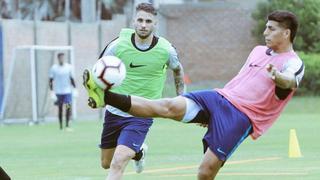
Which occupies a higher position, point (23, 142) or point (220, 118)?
point (220, 118)

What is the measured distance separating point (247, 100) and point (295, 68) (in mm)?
563

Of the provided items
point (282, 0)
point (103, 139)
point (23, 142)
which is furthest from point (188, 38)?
point (103, 139)

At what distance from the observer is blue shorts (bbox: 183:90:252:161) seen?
9977 mm

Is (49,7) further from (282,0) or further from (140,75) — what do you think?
(140,75)

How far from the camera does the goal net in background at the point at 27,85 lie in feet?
102

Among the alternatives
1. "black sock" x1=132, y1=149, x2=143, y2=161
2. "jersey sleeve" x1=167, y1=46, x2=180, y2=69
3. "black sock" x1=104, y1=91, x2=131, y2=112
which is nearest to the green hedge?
"black sock" x1=132, y1=149, x2=143, y2=161

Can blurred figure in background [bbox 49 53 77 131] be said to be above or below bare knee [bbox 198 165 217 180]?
below

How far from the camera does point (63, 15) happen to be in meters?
50.6

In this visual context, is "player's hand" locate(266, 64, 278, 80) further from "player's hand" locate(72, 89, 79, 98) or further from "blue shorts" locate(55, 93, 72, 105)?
"player's hand" locate(72, 89, 79, 98)

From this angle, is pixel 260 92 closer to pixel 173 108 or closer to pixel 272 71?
pixel 272 71

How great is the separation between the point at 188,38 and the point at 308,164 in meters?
33.6

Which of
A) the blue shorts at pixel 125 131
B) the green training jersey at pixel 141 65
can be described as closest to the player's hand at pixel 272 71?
the blue shorts at pixel 125 131

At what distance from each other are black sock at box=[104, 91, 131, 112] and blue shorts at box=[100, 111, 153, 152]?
7.44ft

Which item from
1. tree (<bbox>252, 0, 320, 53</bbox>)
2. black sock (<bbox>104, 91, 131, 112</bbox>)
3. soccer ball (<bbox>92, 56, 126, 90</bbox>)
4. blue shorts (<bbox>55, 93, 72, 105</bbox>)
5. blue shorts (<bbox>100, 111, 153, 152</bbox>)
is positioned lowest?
tree (<bbox>252, 0, 320, 53</bbox>)
